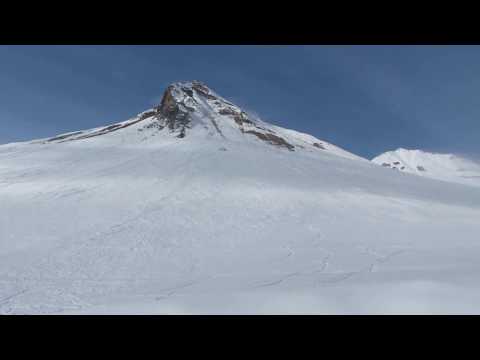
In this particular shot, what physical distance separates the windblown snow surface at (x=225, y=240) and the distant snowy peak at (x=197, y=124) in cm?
1409

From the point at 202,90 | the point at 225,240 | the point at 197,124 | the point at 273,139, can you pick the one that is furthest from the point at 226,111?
the point at 225,240

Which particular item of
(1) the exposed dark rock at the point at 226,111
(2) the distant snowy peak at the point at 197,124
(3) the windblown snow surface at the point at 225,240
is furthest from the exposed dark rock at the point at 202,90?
(3) the windblown snow surface at the point at 225,240

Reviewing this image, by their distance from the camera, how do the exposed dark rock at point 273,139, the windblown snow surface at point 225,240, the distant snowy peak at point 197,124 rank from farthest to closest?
the distant snowy peak at point 197,124, the exposed dark rock at point 273,139, the windblown snow surface at point 225,240

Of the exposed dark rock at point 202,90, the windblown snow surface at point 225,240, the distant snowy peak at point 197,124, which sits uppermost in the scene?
the exposed dark rock at point 202,90

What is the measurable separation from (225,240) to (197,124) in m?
35.2

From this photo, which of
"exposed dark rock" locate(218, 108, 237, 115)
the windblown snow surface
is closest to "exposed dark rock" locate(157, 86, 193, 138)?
"exposed dark rock" locate(218, 108, 237, 115)

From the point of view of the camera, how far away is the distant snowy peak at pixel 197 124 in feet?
133

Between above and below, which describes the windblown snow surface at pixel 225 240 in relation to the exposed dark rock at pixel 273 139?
below

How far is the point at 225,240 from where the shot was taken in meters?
11.2

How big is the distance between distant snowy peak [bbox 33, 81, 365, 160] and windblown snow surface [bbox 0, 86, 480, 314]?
555 inches

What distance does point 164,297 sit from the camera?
19.9 ft

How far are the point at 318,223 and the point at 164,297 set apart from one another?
9.37 m

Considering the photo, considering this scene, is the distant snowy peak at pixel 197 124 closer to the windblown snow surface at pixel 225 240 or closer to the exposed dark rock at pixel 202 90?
the exposed dark rock at pixel 202 90
